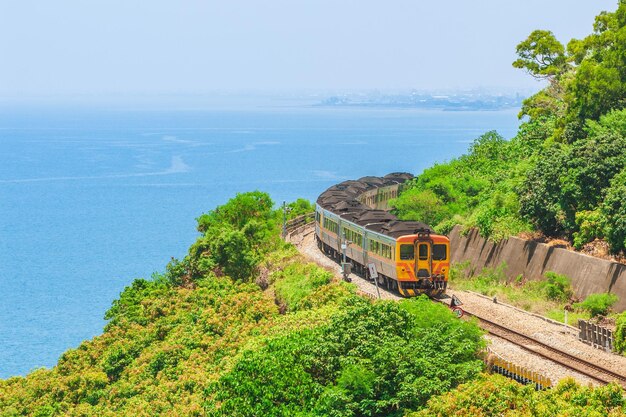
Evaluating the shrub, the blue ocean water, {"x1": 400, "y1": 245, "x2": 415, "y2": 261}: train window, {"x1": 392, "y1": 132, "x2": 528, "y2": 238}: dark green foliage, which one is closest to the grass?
the shrub

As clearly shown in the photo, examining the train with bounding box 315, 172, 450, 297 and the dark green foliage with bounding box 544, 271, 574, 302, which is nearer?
the train with bounding box 315, 172, 450, 297

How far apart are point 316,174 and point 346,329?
109084 mm

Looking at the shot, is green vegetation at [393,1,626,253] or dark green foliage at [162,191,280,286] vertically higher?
green vegetation at [393,1,626,253]

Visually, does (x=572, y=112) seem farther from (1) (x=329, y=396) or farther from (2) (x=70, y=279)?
(2) (x=70, y=279)

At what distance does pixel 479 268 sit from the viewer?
130 feet

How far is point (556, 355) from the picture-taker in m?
23.0

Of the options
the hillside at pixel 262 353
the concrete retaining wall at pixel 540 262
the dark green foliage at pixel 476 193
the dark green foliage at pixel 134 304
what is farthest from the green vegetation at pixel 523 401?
the dark green foliage at pixel 476 193

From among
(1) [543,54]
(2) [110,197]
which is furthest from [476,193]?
(2) [110,197]

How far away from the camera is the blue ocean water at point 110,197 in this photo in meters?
57.6

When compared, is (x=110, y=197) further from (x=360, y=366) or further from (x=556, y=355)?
(x=360, y=366)

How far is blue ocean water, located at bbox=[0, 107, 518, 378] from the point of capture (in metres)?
57.6

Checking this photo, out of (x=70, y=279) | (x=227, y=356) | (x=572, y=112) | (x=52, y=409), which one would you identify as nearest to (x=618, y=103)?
(x=572, y=112)

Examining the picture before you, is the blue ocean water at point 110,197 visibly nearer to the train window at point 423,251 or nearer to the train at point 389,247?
the train at point 389,247

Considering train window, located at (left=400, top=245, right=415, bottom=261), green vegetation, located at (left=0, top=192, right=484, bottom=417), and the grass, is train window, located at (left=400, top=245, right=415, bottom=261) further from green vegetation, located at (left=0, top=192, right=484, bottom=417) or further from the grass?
the grass
